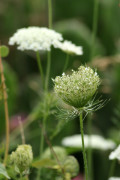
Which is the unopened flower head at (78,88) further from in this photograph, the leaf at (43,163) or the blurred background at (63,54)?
the blurred background at (63,54)

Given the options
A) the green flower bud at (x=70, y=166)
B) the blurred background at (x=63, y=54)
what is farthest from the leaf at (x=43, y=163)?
the blurred background at (x=63, y=54)

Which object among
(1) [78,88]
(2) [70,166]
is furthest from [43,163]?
(1) [78,88]

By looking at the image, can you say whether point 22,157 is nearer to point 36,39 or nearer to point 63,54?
point 36,39

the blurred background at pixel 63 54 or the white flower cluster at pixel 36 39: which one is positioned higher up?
the blurred background at pixel 63 54

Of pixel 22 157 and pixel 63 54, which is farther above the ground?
pixel 63 54

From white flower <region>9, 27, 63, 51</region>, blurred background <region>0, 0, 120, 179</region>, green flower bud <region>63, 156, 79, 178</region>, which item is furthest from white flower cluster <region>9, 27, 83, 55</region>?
blurred background <region>0, 0, 120, 179</region>

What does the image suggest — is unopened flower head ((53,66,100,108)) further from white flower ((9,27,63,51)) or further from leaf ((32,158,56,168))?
white flower ((9,27,63,51))
